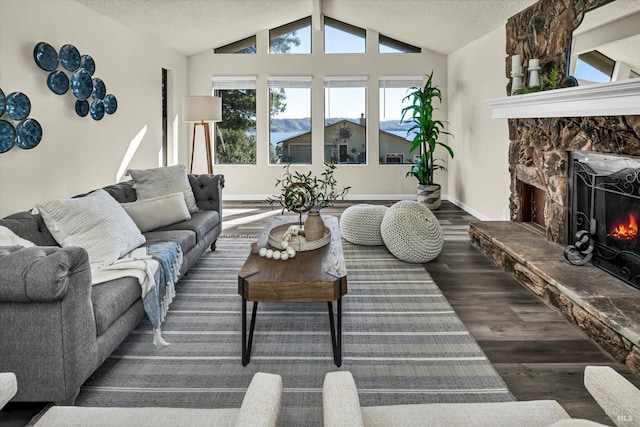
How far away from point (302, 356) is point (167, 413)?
1.28 metres

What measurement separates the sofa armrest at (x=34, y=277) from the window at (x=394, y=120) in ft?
23.8

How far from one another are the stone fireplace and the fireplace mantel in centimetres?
3

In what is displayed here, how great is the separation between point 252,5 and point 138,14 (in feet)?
5.43

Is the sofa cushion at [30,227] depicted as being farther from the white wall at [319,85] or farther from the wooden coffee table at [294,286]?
the white wall at [319,85]

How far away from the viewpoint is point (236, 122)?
28.7 ft

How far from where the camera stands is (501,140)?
585cm

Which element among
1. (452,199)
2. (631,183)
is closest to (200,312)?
(631,183)

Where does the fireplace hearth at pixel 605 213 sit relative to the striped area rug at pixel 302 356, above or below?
above

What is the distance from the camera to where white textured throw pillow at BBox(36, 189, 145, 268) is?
2.84 meters

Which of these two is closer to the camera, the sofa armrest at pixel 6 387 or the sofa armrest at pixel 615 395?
the sofa armrest at pixel 615 395

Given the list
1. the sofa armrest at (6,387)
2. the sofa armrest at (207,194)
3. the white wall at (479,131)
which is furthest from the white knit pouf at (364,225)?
the sofa armrest at (6,387)

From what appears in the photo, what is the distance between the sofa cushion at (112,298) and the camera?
7.47 ft

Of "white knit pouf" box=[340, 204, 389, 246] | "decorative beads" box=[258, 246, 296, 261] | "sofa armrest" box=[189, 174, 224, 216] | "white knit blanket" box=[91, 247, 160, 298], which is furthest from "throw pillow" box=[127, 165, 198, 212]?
"decorative beads" box=[258, 246, 296, 261]

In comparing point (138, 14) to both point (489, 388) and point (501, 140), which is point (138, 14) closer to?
point (501, 140)
